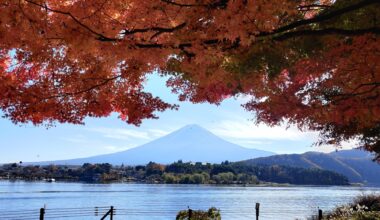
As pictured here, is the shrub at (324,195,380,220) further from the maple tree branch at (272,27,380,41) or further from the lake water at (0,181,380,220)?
the maple tree branch at (272,27,380,41)

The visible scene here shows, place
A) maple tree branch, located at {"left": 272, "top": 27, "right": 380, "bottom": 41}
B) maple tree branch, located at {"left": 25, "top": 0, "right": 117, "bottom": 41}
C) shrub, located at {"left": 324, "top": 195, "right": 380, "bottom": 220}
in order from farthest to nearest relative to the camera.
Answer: shrub, located at {"left": 324, "top": 195, "right": 380, "bottom": 220}, maple tree branch, located at {"left": 272, "top": 27, "right": 380, "bottom": 41}, maple tree branch, located at {"left": 25, "top": 0, "right": 117, "bottom": 41}

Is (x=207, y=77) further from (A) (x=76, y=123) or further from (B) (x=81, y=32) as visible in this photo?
(A) (x=76, y=123)

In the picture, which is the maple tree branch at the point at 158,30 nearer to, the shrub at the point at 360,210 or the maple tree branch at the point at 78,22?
the maple tree branch at the point at 78,22

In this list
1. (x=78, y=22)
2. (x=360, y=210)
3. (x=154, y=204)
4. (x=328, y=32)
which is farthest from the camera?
(x=154, y=204)

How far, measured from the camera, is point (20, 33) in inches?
260

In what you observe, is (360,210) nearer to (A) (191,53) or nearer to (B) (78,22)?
(A) (191,53)

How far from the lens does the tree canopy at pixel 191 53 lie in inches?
244

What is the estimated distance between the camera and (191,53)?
720 centimetres

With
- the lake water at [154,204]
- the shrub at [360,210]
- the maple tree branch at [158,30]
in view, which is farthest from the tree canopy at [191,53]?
the lake water at [154,204]

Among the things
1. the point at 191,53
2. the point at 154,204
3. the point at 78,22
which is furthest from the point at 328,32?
the point at 154,204

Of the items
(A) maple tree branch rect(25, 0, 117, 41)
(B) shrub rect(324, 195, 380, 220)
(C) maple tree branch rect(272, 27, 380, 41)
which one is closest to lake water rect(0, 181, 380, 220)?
(B) shrub rect(324, 195, 380, 220)

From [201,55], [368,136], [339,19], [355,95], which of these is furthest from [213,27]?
[368,136]

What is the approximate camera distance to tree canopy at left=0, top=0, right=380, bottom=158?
6.20 metres

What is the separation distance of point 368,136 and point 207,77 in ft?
40.0
